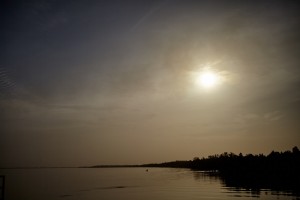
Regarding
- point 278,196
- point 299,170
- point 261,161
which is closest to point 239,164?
point 261,161

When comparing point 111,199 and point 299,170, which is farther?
point 299,170

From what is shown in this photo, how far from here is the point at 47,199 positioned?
7144cm

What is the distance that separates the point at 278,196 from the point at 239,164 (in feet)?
476

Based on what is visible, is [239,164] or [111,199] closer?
[111,199]

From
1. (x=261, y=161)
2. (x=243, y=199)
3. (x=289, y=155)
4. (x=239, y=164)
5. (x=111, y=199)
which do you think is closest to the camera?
(x=243, y=199)

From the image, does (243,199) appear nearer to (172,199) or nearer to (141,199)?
(172,199)

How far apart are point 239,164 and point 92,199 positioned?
496ft

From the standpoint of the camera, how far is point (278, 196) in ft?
197

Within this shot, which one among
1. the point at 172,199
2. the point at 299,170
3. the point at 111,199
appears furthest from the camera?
the point at 299,170

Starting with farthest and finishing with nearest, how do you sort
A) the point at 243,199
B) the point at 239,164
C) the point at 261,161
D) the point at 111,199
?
the point at 239,164 → the point at 261,161 → the point at 111,199 → the point at 243,199

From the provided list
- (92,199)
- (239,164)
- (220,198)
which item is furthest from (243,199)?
(239,164)

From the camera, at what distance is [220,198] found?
59375mm

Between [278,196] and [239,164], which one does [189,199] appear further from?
[239,164]

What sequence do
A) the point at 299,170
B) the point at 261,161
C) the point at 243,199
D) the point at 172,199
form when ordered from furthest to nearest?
the point at 261,161
the point at 299,170
the point at 172,199
the point at 243,199
